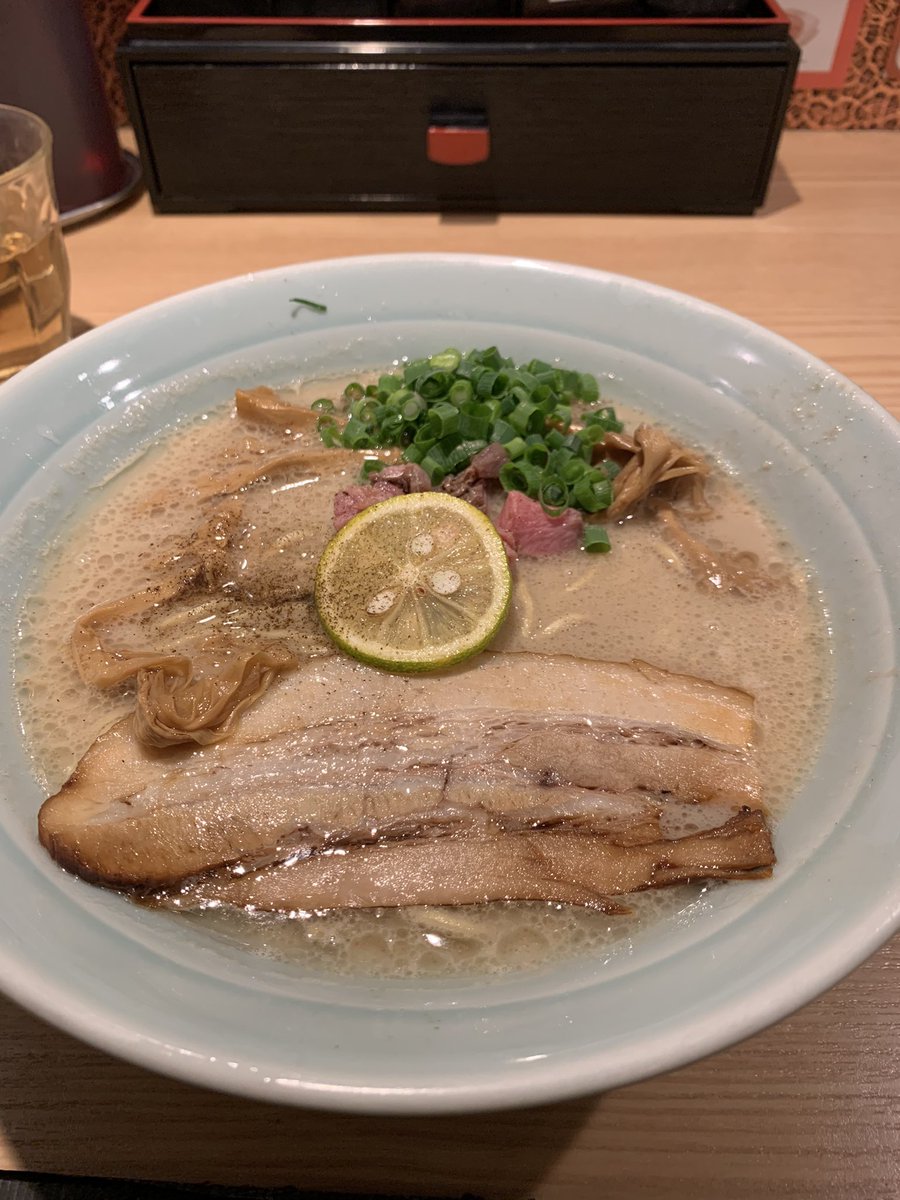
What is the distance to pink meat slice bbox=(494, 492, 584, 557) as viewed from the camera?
1511 mm

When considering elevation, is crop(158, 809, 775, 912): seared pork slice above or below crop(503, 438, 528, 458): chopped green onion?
below

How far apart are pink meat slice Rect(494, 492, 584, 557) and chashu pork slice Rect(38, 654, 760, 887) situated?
32 centimetres

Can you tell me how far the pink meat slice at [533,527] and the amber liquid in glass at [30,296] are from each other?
104cm

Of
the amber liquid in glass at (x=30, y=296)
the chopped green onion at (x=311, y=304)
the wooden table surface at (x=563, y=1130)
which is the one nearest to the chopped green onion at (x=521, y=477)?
the chopped green onion at (x=311, y=304)

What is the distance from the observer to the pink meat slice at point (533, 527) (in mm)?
1511

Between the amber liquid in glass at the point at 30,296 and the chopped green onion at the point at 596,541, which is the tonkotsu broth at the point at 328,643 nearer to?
the chopped green onion at the point at 596,541

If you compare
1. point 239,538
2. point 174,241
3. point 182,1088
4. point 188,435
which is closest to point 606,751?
point 182,1088

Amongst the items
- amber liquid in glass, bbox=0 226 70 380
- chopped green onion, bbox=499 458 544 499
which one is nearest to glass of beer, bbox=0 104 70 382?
amber liquid in glass, bbox=0 226 70 380

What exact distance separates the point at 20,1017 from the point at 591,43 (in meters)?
2.20

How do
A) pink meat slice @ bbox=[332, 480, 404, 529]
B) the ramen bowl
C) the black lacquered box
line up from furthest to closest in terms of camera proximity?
the black lacquered box < pink meat slice @ bbox=[332, 480, 404, 529] < the ramen bowl

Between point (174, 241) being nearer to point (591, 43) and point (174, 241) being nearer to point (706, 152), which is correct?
point (591, 43)

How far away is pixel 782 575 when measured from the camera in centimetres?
143

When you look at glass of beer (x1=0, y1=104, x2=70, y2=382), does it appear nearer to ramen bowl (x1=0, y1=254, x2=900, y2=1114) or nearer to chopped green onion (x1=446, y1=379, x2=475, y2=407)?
ramen bowl (x1=0, y1=254, x2=900, y2=1114)

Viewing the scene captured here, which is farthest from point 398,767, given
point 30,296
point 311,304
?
point 30,296
